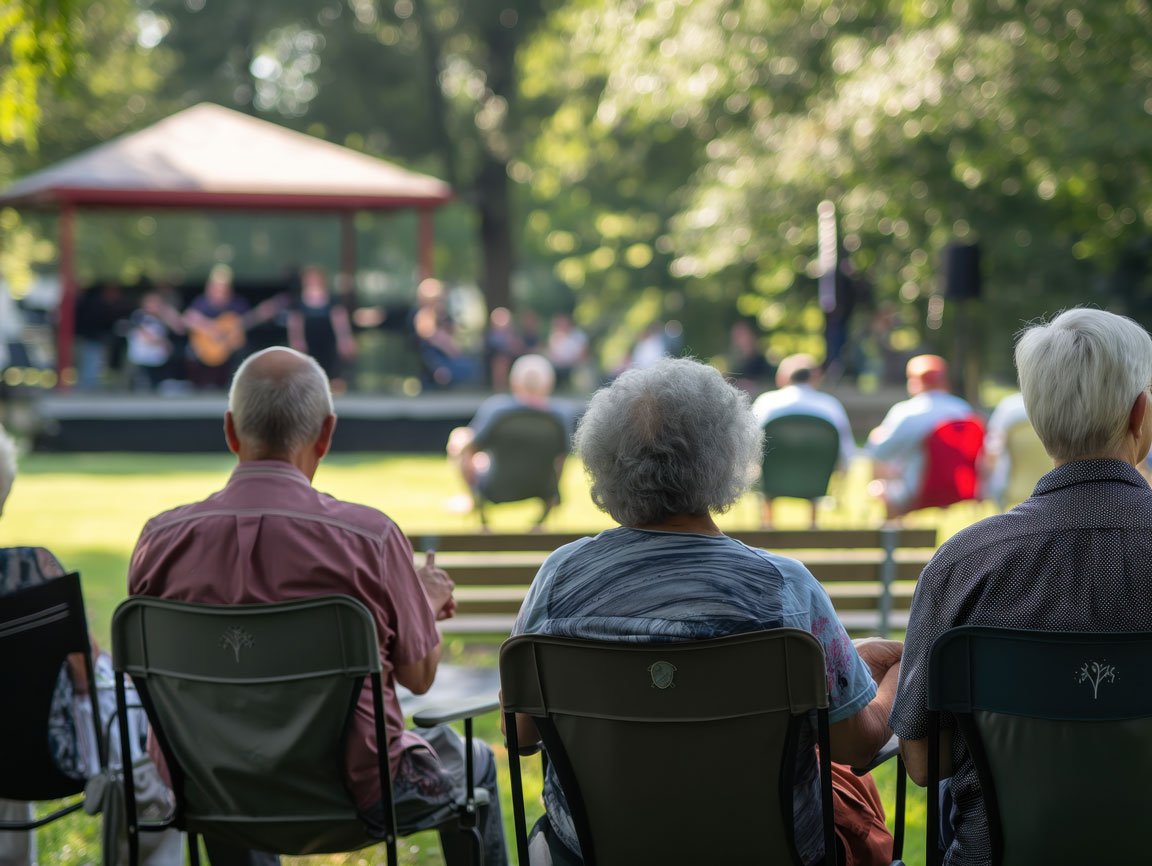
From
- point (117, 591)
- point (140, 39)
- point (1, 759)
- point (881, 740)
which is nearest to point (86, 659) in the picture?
point (1, 759)

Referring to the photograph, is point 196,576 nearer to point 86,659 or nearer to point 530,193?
point 86,659

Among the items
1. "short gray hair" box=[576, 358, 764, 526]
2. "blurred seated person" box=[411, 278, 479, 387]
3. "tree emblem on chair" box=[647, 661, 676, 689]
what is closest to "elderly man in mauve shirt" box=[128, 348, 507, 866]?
"short gray hair" box=[576, 358, 764, 526]

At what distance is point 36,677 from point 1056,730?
206 centimetres

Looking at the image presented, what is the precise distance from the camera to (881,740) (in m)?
2.40

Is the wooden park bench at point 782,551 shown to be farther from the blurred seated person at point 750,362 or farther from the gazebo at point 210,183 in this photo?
the blurred seated person at point 750,362

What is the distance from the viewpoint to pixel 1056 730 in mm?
2148

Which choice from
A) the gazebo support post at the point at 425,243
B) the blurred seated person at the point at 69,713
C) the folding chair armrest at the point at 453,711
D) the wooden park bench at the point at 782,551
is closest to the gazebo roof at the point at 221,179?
the gazebo support post at the point at 425,243

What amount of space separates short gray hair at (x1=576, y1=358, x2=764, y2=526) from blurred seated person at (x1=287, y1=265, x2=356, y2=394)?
15629 millimetres

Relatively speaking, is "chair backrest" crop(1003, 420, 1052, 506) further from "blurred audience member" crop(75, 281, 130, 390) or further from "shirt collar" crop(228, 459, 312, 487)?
"blurred audience member" crop(75, 281, 130, 390)

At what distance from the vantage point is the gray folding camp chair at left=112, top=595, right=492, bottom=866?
2.48 meters

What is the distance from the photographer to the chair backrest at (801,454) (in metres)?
8.70

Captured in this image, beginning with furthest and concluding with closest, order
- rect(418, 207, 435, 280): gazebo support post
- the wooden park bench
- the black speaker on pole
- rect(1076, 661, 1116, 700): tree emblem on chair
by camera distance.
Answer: rect(418, 207, 435, 280): gazebo support post → the black speaker on pole → the wooden park bench → rect(1076, 661, 1116, 700): tree emblem on chair

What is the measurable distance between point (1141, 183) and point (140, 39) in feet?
81.8

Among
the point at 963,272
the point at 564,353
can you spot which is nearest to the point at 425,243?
the point at 564,353
